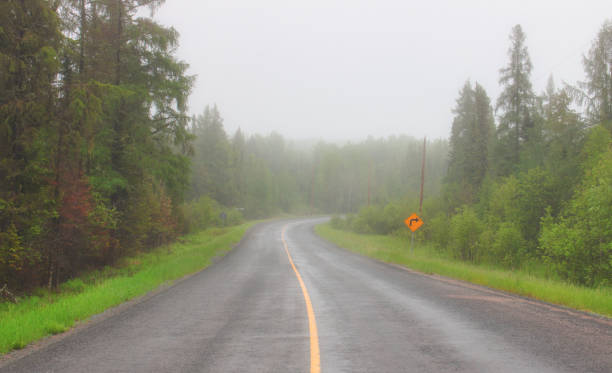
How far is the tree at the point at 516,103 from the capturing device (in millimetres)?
29172

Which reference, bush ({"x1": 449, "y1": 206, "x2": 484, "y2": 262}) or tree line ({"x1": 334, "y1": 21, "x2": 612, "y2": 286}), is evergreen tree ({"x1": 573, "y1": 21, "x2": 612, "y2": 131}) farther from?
bush ({"x1": 449, "y1": 206, "x2": 484, "y2": 262})

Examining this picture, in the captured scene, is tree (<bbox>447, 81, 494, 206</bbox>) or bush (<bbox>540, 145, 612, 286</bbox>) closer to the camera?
bush (<bbox>540, 145, 612, 286</bbox>)

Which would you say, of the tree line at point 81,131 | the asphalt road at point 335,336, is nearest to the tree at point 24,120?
the tree line at point 81,131

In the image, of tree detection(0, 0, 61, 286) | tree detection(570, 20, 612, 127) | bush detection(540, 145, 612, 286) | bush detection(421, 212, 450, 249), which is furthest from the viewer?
bush detection(421, 212, 450, 249)

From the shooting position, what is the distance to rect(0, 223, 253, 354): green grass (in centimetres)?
666

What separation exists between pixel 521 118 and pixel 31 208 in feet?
97.6

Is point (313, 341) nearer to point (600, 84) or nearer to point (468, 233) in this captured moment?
point (468, 233)

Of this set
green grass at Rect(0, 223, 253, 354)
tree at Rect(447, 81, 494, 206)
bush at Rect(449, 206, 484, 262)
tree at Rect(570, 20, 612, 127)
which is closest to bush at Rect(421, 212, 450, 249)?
bush at Rect(449, 206, 484, 262)

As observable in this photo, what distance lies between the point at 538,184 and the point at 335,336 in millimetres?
20663

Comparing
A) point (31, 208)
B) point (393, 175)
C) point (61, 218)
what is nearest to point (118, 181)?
point (61, 218)

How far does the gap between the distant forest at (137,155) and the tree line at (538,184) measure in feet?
0.25

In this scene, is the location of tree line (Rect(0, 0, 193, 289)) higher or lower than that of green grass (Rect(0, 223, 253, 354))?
higher

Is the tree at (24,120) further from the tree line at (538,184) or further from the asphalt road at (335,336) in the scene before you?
the tree line at (538,184)

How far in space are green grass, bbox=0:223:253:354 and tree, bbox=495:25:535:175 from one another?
23089mm
